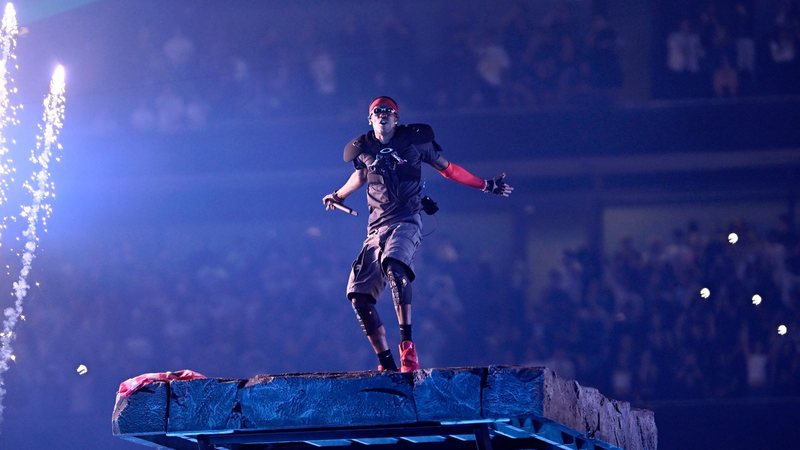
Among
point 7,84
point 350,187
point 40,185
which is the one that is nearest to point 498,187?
point 350,187

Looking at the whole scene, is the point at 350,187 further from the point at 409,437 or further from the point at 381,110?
the point at 409,437

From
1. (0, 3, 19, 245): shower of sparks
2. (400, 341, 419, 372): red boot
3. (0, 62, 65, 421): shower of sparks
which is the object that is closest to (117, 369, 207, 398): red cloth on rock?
(400, 341, 419, 372): red boot

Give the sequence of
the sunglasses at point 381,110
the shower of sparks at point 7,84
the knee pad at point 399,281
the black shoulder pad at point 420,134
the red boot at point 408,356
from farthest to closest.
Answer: the shower of sparks at point 7,84, the black shoulder pad at point 420,134, the sunglasses at point 381,110, the knee pad at point 399,281, the red boot at point 408,356

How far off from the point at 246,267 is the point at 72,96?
3430 millimetres

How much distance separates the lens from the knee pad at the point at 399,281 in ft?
→ 21.8

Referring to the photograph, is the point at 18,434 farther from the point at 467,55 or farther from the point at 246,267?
the point at 467,55

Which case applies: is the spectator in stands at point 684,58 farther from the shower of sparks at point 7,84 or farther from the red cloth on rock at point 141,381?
the red cloth on rock at point 141,381

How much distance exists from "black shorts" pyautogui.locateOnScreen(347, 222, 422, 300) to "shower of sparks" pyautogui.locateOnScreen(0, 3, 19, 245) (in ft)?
31.7

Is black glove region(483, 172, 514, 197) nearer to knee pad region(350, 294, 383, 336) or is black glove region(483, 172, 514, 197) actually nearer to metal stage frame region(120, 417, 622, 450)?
knee pad region(350, 294, 383, 336)

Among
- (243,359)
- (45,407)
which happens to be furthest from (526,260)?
(45,407)

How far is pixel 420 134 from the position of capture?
7160 millimetres

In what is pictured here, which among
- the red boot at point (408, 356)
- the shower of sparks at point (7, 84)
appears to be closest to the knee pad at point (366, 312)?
the red boot at point (408, 356)

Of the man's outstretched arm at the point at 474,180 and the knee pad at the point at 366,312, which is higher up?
the man's outstretched arm at the point at 474,180

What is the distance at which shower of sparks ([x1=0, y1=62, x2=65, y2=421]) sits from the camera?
14539 mm
